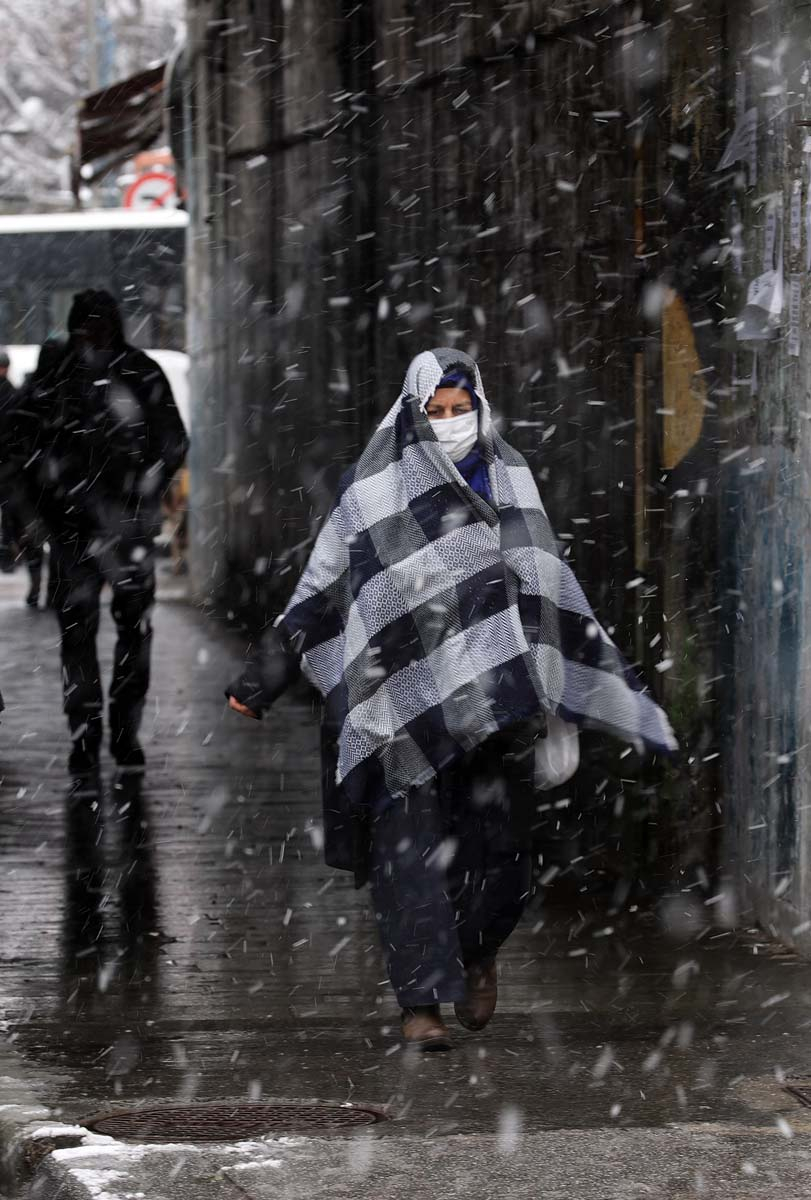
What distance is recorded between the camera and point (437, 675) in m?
5.77

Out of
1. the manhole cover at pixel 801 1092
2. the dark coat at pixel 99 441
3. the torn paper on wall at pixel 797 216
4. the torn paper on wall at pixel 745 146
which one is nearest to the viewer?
the manhole cover at pixel 801 1092

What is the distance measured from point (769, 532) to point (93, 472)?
13.1 ft

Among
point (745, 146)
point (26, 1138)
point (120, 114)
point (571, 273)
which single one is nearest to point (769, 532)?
point (745, 146)

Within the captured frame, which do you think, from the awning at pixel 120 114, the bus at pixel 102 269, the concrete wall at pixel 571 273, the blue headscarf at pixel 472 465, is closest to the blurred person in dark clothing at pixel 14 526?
the concrete wall at pixel 571 273

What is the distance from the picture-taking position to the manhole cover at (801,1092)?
5.07m

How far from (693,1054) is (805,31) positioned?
291 centimetres

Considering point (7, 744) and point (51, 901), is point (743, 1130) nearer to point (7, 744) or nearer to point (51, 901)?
point (51, 901)

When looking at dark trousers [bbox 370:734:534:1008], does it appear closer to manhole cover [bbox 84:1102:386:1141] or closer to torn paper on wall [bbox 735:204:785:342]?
manhole cover [bbox 84:1102:386:1141]

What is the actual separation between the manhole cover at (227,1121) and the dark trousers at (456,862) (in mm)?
679

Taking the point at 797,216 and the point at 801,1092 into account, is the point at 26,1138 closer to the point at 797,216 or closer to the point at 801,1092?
the point at 801,1092

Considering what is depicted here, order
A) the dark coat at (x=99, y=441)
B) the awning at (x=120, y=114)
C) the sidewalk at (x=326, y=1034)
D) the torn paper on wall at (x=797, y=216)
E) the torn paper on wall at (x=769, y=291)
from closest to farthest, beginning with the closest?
1. the sidewalk at (x=326, y=1034)
2. the torn paper on wall at (x=797, y=216)
3. the torn paper on wall at (x=769, y=291)
4. the dark coat at (x=99, y=441)
5. the awning at (x=120, y=114)

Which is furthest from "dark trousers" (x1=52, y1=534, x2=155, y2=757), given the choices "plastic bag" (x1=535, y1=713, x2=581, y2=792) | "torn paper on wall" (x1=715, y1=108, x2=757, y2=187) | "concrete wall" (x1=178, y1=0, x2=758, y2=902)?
"plastic bag" (x1=535, y1=713, x2=581, y2=792)

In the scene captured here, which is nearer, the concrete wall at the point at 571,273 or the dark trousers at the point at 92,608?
the concrete wall at the point at 571,273

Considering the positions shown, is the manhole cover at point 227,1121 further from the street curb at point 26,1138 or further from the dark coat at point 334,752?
the dark coat at point 334,752
